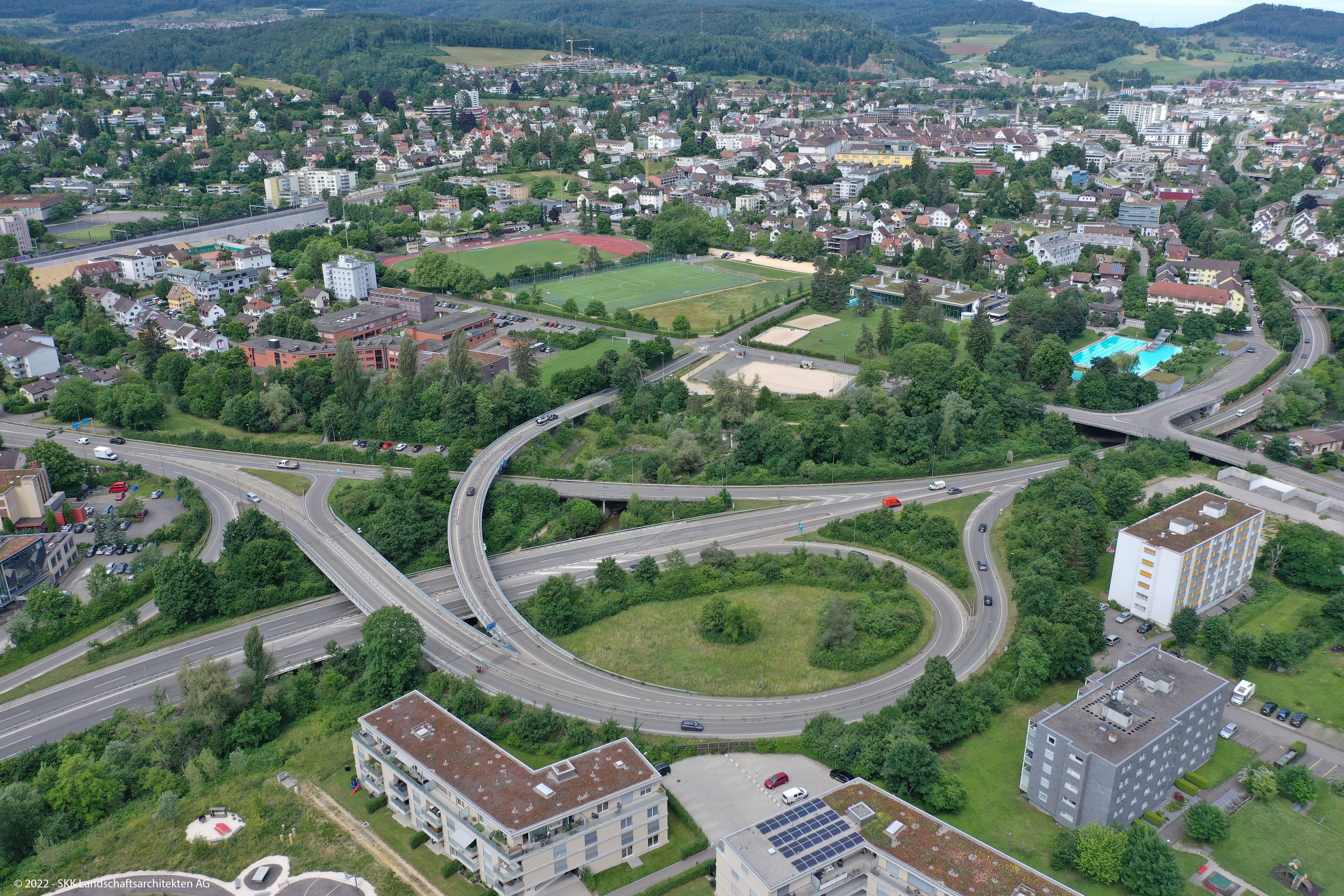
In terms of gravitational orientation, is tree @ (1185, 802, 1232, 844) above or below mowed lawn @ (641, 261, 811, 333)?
below

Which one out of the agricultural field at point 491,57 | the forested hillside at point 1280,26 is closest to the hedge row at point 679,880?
the agricultural field at point 491,57

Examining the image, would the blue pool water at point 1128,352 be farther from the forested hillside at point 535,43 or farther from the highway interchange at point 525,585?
the forested hillside at point 535,43

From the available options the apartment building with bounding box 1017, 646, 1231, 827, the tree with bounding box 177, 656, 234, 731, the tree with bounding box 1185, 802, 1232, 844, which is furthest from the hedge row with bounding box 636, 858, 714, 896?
the tree with bounding box 177, 656, 234, 731

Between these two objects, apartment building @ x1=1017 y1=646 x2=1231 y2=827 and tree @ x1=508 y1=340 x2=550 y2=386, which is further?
tree @ x1=508 y1=340 x2=550 y2=386

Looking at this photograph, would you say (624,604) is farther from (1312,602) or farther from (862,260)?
(862,260)

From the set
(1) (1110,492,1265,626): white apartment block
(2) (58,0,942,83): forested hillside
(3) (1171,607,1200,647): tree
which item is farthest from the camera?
(2) (58,0,942,83): forested hillside

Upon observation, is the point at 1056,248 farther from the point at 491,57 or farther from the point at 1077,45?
the point at 1077,45

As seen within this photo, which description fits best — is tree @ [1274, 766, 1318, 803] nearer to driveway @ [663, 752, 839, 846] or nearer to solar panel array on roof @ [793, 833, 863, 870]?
driveway @ [663, 752, 839, 846]

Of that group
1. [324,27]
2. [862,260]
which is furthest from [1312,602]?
[324,27]
